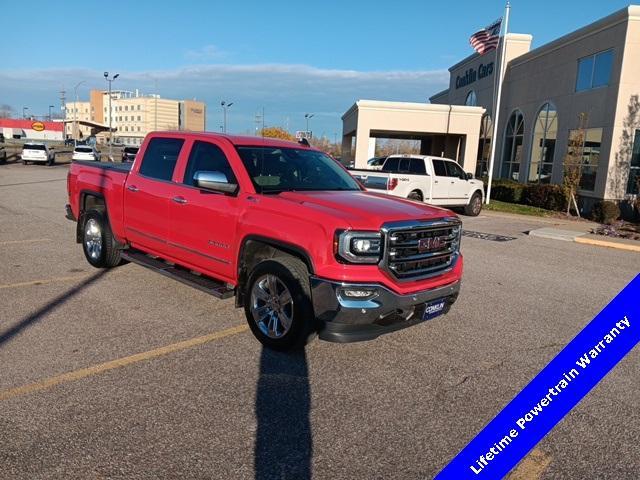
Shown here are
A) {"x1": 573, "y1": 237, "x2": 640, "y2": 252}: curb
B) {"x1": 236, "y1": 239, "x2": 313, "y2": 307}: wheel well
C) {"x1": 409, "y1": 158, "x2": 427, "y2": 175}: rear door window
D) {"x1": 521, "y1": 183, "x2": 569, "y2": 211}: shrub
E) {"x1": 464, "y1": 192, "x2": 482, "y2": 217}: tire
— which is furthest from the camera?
A: {"x1": 521, "y1": 183, "x2": 569, "y2": 211}: shrub

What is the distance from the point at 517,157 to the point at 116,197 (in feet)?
74.6

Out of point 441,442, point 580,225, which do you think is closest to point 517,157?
point 580,225

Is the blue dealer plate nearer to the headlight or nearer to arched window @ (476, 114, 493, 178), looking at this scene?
the headlight

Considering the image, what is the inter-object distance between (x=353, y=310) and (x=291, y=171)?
79.5 inches

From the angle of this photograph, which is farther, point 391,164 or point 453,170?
point 453,170

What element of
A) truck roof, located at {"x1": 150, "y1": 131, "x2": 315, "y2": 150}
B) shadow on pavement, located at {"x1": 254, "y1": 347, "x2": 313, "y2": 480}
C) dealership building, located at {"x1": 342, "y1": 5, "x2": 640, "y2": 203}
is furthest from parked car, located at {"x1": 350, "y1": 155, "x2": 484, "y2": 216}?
shadow on pavement, located at {"x1": 254, "y1": 347, "x2": 313, "y2": 480}

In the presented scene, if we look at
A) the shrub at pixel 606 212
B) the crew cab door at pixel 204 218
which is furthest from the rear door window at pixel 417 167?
A: the crew cab door at pixel 204 218

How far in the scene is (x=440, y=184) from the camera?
15.6 metres

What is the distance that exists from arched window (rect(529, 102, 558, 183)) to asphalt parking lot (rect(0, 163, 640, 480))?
57.0 feet

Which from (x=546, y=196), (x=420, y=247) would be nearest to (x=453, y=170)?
(x=546, y=196)

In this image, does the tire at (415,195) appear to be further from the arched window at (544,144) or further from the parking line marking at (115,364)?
the parking line marking at (115,364)

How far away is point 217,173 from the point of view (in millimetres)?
4941

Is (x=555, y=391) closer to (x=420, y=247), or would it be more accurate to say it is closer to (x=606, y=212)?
(x=420, y=247)

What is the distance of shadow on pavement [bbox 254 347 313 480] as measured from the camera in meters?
2.92
